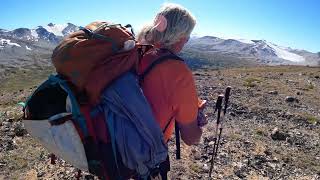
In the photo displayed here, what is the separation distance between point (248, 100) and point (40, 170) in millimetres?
10891

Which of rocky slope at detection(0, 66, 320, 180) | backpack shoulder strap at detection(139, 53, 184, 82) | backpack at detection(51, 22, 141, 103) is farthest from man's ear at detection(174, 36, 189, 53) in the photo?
rocky slope at detection(0, 66, 320, 180)

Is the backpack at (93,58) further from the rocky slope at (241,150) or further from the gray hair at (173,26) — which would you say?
the rocky slope at (241,150)

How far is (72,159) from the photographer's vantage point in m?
3.69

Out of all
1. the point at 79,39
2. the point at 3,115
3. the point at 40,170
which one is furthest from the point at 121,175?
the point at 3,115

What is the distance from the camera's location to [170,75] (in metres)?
3.66

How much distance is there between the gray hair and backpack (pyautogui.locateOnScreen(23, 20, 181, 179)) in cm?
21

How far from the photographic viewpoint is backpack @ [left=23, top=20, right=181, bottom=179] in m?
3.46

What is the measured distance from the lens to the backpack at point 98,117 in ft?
11.4

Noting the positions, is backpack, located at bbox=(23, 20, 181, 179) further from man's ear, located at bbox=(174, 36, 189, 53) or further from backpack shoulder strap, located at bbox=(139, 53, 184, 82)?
man's ear, located at bbox=(174, 36, 189, 53)

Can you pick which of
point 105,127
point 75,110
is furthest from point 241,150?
point 75,110

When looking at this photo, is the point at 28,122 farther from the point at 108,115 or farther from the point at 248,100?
the point at 248,100

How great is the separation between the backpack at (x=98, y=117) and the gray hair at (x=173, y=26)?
211 millimetres

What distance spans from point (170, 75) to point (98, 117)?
0.74m

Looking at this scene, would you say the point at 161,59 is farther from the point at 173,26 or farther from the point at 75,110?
the point at 75,110
